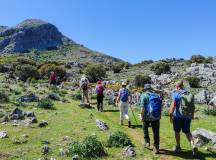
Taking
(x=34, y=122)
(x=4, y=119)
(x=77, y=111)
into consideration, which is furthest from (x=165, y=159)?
(x=77, y=111)

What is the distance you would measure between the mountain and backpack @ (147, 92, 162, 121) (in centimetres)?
13648

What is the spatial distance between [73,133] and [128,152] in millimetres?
4672

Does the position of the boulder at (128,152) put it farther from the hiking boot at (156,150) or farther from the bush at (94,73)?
the bush at (94,73)

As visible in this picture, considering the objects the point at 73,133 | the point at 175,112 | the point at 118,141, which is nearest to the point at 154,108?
the point at 175,112

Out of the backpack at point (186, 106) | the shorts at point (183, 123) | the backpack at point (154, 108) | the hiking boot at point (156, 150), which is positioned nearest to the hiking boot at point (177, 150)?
the hiking boot at point (156, 150)

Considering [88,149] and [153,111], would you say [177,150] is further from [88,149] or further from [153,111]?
[88,149]

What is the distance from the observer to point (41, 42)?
184250 millimetres

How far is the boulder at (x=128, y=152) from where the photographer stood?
16875 mm

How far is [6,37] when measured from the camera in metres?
180

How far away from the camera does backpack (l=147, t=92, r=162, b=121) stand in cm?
1720

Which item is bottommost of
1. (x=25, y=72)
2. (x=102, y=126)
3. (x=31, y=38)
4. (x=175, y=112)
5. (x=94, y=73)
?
(x=102, y=126)

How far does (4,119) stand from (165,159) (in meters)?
10.6

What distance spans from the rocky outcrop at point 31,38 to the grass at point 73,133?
14038 centimetres

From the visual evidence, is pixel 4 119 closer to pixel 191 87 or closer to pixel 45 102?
pixel 45 102
